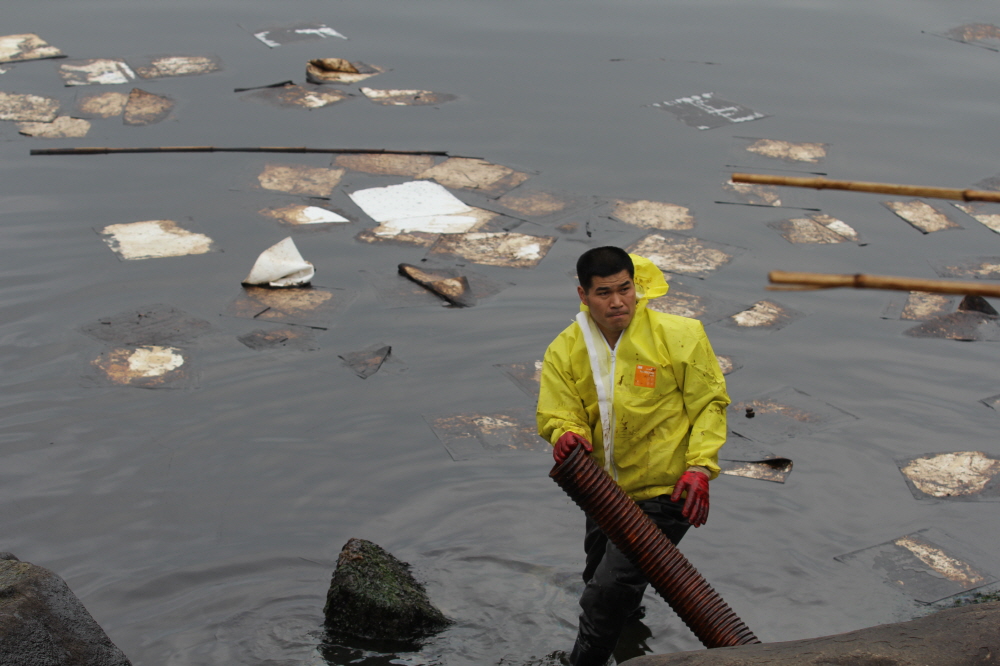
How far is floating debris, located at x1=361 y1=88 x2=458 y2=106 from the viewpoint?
340 inches

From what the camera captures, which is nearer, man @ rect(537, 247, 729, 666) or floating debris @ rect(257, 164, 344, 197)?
man @ rect(537, 247, 729, 666)

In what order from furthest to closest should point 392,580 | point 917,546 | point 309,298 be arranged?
point 309,298 → point 917,546 → point 392,580

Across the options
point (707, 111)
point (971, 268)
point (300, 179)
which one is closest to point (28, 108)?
point (300, 179)

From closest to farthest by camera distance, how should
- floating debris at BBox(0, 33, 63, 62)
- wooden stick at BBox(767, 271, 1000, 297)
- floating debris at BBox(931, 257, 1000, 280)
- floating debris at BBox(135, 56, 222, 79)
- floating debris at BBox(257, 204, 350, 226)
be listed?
wooden stick at BBox(767, 271, 1000, 297) < floating debris at BBox(931, 257, 1000, 280) < floating debris at BBox(257, 204, 350, 226) < floating debris at BBox(135, 56, 222, 79) < floating debris at BBox(0, 33, 63, 62)

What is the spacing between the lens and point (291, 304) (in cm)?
578

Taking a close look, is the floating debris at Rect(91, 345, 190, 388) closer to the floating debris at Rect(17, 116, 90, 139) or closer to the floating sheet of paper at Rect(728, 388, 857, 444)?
the floating sheet of paper at Rect(728, 388, 857, 444)

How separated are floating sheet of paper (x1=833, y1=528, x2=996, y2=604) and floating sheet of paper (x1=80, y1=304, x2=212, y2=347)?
3.61 m

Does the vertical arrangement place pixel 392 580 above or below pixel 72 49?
below

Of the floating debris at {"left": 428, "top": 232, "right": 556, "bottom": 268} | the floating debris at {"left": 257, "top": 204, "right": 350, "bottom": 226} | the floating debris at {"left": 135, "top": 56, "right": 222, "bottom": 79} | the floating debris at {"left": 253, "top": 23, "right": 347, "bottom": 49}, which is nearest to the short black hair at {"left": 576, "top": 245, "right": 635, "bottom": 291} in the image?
the floating debris at {"left": 428, "top": 232, "right": 556, "bottom": 268}

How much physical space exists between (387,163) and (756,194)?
2.86 meters

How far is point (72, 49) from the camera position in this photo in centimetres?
928

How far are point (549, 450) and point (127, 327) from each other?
2553mm

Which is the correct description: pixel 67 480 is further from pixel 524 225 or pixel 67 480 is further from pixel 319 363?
pixel 524 225

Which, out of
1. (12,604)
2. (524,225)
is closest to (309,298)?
(524,225)
